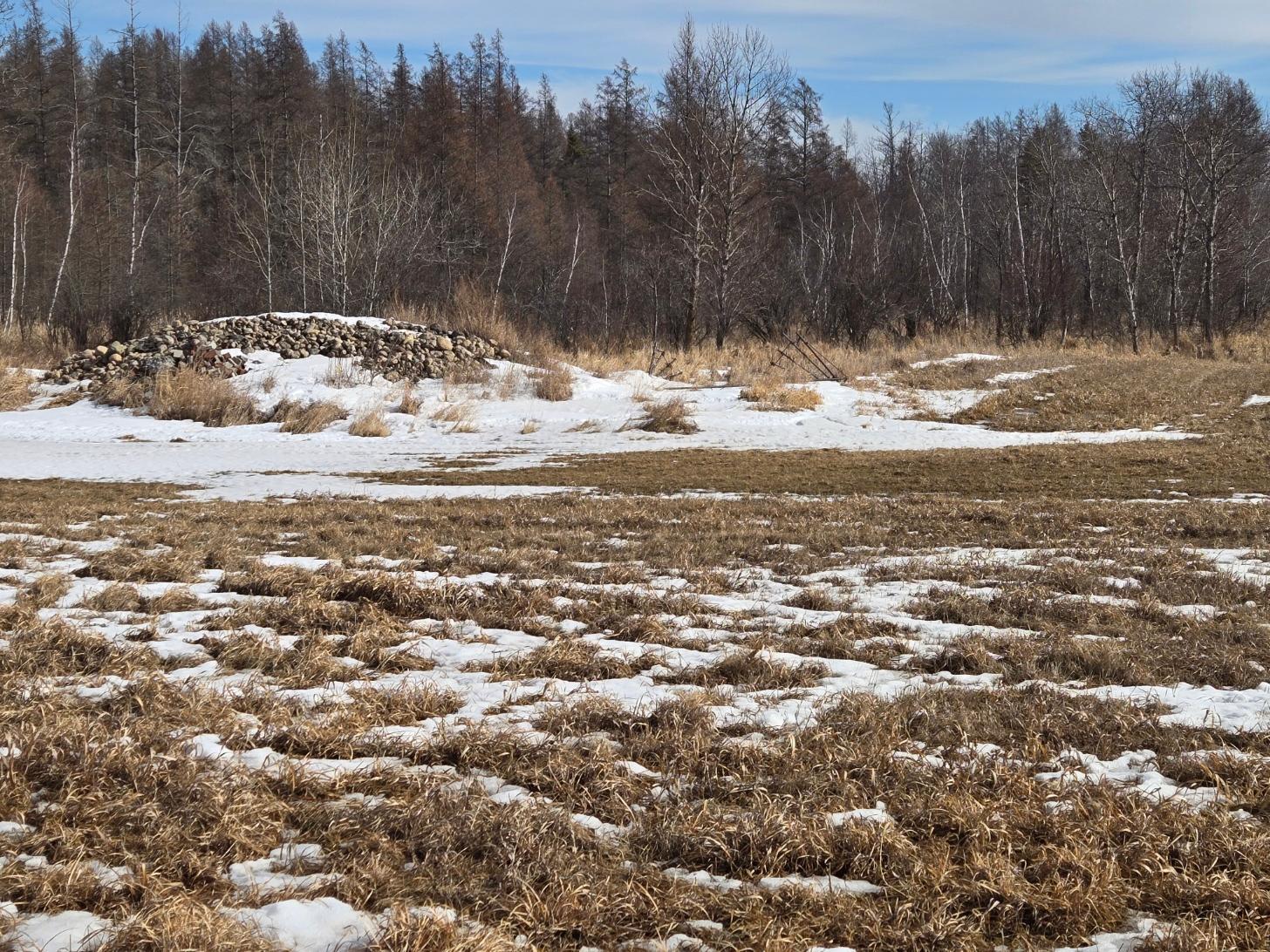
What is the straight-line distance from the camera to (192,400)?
1903 cm

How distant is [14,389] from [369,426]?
9.19 meters

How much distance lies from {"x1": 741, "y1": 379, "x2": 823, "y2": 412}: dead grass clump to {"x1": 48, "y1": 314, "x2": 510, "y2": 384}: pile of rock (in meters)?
6.95

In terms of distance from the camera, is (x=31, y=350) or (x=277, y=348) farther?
(x=31, y=350)

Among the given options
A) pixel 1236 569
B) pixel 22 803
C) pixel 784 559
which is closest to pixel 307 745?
pixel 22 803

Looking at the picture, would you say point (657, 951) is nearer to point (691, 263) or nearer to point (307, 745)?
point (307, 745)

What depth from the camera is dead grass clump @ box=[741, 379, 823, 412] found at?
2030 cm

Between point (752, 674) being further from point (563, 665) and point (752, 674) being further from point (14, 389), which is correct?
point (14, 389)

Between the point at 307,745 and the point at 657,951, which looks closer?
the point at 657,951

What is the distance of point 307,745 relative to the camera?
332 cm

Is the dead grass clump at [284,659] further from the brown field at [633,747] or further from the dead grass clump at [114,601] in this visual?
the dead grass clump at [114,601]

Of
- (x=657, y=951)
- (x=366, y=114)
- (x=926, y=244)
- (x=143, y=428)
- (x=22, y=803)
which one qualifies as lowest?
(x=657, y=951)

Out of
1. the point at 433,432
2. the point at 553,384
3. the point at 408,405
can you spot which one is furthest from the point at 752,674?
the point at 553,384

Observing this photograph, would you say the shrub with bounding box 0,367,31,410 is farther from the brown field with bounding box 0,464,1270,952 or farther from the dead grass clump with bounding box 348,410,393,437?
the brown field with bounding box 0,464,1270,952

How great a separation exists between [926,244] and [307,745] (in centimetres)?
4516
